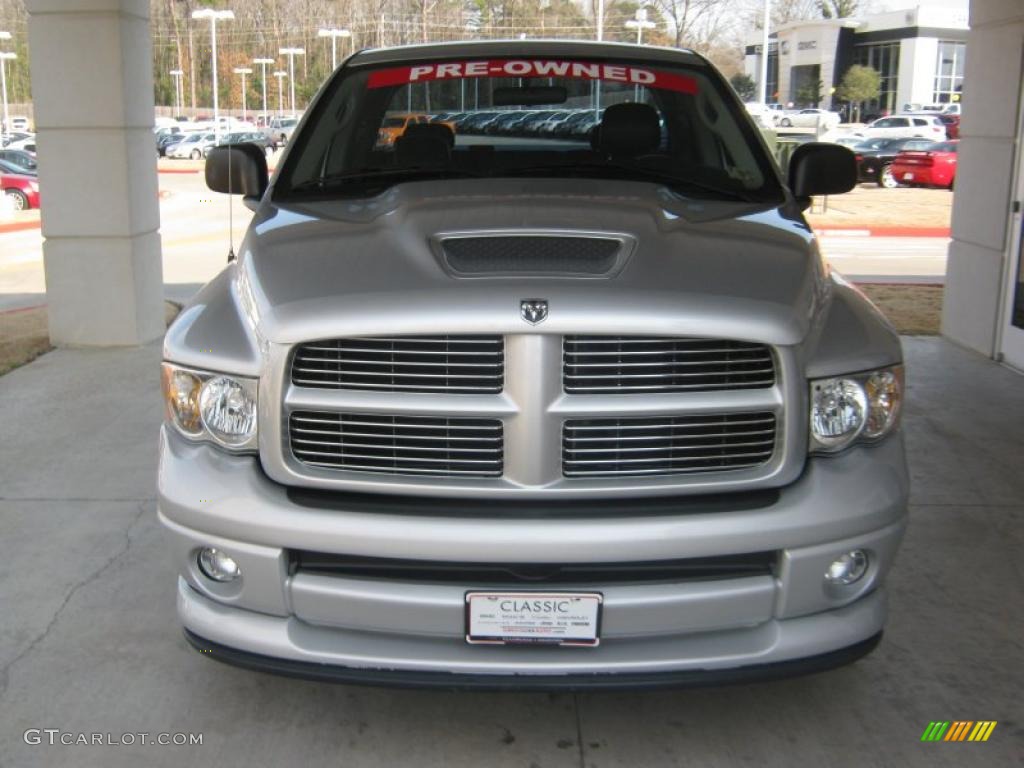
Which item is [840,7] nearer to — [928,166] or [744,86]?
[744,86]

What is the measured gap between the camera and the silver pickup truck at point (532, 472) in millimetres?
2699

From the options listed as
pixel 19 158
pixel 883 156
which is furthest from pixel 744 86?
pixel 19 158

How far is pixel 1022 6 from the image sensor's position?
7957 millimetres

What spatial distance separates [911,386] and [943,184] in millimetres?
23457

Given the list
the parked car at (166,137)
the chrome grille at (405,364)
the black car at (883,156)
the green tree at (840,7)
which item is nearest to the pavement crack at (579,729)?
the chrome grille at (405,364)

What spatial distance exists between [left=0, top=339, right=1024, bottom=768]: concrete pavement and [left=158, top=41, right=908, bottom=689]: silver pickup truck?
43 centimetres

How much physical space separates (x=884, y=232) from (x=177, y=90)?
75.4m

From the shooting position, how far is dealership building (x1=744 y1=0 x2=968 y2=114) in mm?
73188

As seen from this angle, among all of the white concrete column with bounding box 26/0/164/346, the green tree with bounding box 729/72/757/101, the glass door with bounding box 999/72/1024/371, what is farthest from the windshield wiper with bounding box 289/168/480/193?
the green tree with bounding box 729/72/757/101

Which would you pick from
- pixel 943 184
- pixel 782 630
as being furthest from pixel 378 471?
pixel 943 184

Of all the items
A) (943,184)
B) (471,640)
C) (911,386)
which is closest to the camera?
(471,640)

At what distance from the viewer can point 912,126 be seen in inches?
1895

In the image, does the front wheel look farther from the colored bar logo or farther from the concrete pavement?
the colored bar logo

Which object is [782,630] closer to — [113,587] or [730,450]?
[730,450]
